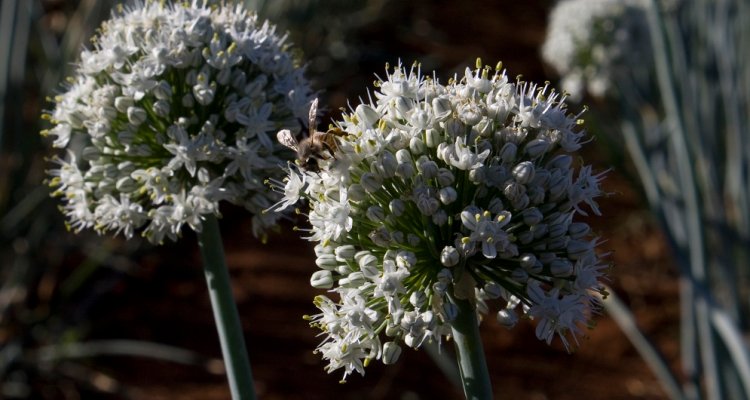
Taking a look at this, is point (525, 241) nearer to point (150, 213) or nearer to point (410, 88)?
point (410, 88)

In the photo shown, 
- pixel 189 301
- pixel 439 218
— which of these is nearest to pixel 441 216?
pixel 439 218

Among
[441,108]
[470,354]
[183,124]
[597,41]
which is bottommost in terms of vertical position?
[470,354]

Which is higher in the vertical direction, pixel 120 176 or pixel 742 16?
pixel 742 16

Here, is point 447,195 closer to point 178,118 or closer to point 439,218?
point 439,218

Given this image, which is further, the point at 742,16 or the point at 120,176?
the point at 742,16

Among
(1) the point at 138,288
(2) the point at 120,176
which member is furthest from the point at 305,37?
(2) the point at 120,176

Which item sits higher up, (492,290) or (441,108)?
(441,108)
